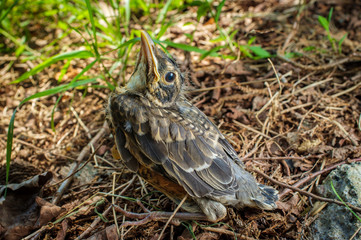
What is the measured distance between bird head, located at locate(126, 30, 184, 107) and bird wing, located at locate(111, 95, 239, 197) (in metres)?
0.13

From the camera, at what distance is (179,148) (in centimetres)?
208

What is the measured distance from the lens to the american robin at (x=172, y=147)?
2.06 meters

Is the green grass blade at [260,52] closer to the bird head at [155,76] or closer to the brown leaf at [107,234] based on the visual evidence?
the bird head at [155,76]

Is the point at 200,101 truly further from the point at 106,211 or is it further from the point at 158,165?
the point at 106,211

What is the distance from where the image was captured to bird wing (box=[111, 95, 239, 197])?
2051 millimetres

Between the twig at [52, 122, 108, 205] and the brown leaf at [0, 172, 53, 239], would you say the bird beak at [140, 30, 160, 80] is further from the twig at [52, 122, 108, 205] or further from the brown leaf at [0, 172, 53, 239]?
the brown leaf at [0, 172, 53, 239]

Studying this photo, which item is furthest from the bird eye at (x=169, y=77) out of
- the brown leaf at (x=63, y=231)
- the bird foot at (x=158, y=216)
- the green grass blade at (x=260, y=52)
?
the green grass blade at (x=260, y=52)

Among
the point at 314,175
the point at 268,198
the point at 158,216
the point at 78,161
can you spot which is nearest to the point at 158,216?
the point at 158,216

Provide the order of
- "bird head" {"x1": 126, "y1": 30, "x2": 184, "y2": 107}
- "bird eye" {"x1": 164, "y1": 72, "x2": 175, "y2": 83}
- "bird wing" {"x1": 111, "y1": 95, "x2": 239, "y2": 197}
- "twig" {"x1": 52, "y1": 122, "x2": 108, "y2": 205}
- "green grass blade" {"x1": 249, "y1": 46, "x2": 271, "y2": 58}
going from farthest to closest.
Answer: "green grass blade" {"x1": 249, "y1": 46, "x2": 271, "y2": 58}
"twig" {"x1": 52, "y1": 122, "x2": 108, "y2": 205}
"bird eye" {"x1": 164, "y1": 72, "x2": 175, "y2": 83}
"bird head" {"x1": 126, "y1": 30, "x2": 184, "y2": 107}
"bird wing" {"x1": 111, "y1": 95, "x2": 239, "y2": 197}

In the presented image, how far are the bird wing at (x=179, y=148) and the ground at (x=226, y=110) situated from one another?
1.16 ft

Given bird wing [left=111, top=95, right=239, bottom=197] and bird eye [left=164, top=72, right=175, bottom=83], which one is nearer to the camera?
bird wing [left=111, top=95, right=239, bottom=197]

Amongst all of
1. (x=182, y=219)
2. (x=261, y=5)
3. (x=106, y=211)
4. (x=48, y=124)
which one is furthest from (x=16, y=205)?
(x=261, y=5)

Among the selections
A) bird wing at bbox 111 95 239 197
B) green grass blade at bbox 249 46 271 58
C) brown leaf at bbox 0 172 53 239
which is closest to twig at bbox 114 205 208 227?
bird wing at bbox 111 95 239 197

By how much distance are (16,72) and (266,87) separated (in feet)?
10.2
